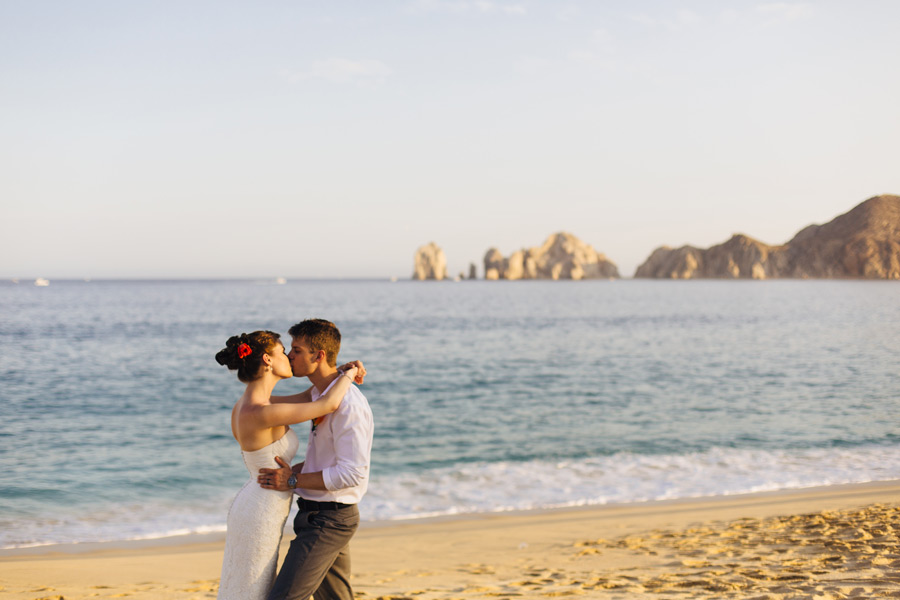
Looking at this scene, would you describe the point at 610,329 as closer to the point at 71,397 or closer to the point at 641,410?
the point at 641,410

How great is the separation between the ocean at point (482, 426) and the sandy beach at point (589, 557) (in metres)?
1.13

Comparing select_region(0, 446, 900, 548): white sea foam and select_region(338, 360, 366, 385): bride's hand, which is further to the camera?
select_region(0, 446, 900, 548): white sea foam

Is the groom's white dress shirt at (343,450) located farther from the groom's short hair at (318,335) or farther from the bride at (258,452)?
the groom's short hair at (318,335)

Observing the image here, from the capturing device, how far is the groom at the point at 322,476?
325 cm

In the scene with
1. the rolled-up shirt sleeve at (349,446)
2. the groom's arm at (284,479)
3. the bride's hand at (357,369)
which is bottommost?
the groom's arm at (284,479)

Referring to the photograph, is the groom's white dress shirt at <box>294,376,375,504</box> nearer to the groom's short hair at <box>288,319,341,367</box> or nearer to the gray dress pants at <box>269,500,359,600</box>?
the gray dress pants at <box>269,500,359,600</box>

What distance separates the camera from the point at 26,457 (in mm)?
15180

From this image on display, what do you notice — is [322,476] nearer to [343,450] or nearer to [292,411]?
[343,450]

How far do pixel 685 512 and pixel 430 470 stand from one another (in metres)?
5.39

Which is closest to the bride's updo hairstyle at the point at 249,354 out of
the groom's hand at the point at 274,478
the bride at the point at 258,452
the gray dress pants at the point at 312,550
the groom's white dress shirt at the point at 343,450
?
the bride at the point at 258,452

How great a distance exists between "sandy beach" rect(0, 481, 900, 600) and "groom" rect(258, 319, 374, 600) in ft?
9.48

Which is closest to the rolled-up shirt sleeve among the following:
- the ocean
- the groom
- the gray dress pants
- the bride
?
the groom

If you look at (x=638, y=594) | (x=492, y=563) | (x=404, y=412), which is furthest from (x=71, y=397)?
(x=638, y=594)

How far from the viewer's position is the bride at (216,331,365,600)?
3.19 metres
